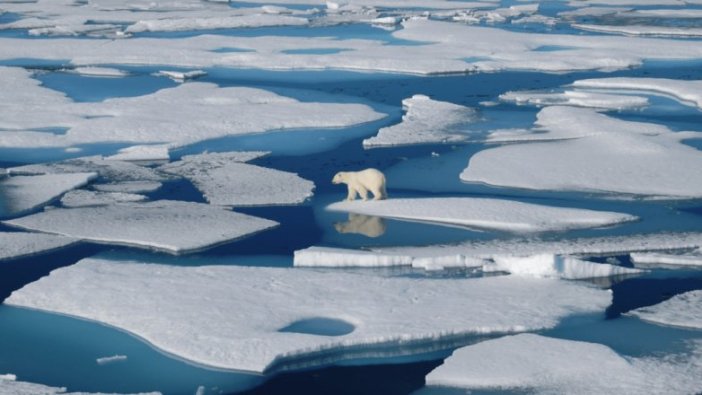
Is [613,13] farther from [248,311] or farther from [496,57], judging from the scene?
[248,311]

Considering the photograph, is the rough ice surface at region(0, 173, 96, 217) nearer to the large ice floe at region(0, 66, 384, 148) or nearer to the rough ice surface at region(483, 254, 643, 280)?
the large ice floe at region(0, 66, 384, 148)

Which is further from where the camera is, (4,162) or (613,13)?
(613,13)

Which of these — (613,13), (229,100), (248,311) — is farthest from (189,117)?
(613,13)

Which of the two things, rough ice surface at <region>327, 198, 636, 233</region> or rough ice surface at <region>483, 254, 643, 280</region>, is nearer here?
rough ice surface at <region>483, 254, 643, 280</region>

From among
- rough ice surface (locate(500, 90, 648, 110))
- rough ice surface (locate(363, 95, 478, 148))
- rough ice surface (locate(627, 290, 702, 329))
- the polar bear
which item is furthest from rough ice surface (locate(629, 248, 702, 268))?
rough ice surface (locate(500, 90, 648, 110))

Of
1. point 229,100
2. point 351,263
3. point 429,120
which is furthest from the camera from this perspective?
point 229,100

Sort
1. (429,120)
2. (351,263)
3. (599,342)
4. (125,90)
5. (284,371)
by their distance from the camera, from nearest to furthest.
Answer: (284,371), (599,342), (351,263), (429,120), (125,90)
